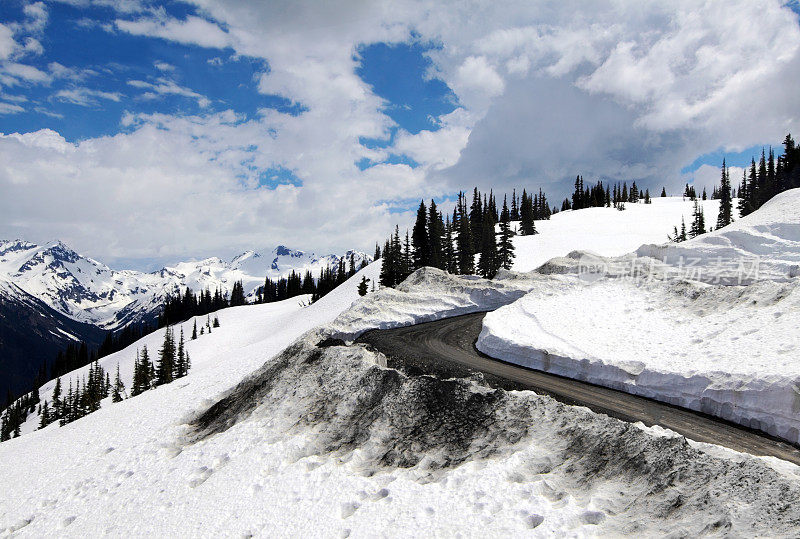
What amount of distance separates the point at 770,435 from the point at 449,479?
31.9 ft

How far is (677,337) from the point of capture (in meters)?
18.2

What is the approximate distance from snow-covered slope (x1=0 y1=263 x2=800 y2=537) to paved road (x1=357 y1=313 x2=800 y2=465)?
9.76 feet

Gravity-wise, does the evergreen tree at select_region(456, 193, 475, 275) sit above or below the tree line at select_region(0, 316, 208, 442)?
above

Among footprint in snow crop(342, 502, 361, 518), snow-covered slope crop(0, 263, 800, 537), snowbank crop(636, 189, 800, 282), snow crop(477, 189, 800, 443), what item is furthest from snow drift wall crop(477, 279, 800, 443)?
snowbank crop(636, 189, 800, 282)

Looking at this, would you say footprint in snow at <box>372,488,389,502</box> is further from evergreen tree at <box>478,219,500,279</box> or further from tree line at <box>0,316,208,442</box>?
evergreen tree at <box>478,219,500,279</box>

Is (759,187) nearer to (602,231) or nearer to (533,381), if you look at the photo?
(602,231)

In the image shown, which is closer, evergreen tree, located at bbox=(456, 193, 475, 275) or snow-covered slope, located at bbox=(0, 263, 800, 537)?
snow-covered slope, located at bbox=(0, 263, 800, 537)

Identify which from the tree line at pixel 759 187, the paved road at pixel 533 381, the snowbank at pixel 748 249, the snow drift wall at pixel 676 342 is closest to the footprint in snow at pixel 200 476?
the paved road at pixel 533 381

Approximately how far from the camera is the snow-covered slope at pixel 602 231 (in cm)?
7775

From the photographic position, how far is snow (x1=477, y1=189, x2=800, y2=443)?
1270cm

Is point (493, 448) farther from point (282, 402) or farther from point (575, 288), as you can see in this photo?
point (575, 288)

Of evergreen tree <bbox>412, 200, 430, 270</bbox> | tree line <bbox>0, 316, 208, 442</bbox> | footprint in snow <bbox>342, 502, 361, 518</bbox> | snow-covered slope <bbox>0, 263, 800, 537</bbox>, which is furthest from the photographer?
evergreen tree <bbox>412, 200, 430, 270</bbox>

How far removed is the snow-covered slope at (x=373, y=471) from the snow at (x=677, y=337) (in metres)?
5.28

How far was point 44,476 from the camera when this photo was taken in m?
19.1
